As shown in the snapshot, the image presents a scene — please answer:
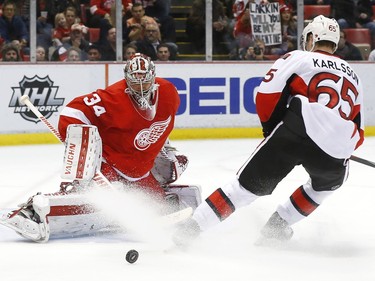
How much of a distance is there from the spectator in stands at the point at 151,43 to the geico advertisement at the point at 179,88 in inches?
6.9

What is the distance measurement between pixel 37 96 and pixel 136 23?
3.55 feet

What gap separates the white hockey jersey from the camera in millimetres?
3732

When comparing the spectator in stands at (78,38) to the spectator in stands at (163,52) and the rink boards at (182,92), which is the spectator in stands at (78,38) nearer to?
the rink boards at (182,92)

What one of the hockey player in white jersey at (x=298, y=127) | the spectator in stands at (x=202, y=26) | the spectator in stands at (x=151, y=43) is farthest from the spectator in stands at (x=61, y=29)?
the hockey player in white jersey at (x=298, y=127)

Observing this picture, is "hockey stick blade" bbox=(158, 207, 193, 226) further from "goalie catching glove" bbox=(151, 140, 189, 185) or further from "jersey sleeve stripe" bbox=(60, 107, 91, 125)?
"jersey sleeve stripe" bbox=(60, 107, 91, 125)

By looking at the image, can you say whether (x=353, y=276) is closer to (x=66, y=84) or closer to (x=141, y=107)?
(x=141, y=107)

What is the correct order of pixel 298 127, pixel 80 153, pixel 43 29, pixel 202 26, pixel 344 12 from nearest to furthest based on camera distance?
1. pixel 298 127
2. pixel 80 153
3. pixel 43 29
4. pixel 202 26
5. pixel 344 12

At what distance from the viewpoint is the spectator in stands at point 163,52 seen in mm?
8094

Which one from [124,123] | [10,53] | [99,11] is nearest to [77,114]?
[124,123]

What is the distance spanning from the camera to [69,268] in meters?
3.54

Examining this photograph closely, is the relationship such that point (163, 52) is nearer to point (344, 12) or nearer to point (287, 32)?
point (287, 32)

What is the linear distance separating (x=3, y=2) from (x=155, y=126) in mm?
4007

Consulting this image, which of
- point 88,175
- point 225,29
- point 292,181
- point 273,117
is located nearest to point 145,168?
point 88,175

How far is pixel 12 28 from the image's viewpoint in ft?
25.9
